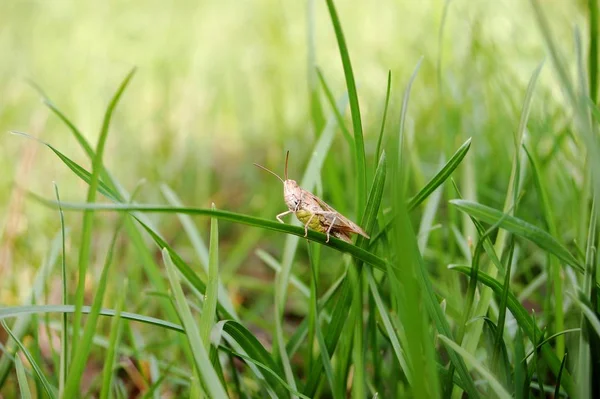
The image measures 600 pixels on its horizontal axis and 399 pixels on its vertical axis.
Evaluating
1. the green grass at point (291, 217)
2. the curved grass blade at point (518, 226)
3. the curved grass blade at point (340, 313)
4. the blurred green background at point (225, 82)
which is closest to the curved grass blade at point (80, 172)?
the green grass at point (291, 217)

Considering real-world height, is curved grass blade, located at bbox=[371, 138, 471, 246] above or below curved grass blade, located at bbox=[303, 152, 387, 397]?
above

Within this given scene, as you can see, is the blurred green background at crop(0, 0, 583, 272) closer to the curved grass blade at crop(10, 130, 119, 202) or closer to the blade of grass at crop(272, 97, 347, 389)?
the blade of grass at crop(272, 97, 347, 389)

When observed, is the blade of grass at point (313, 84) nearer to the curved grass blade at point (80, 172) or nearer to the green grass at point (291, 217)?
the green grass at point (291, 217)

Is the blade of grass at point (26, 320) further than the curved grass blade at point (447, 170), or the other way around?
the blade of grass at point (26, 320)

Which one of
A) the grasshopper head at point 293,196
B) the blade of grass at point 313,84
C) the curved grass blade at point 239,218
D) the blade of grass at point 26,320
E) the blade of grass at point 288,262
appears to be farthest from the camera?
the blade of grass at point 313,84

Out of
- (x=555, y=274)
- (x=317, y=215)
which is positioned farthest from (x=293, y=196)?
(x=555, y=274)

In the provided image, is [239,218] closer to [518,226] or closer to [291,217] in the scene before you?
[518,226]

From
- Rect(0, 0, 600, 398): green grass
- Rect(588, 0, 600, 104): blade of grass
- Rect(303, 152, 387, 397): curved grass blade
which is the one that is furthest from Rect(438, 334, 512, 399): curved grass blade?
Rect(588, 0, 600, 104): blade of grass

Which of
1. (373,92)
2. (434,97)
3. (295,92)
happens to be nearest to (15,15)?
(295,92)
